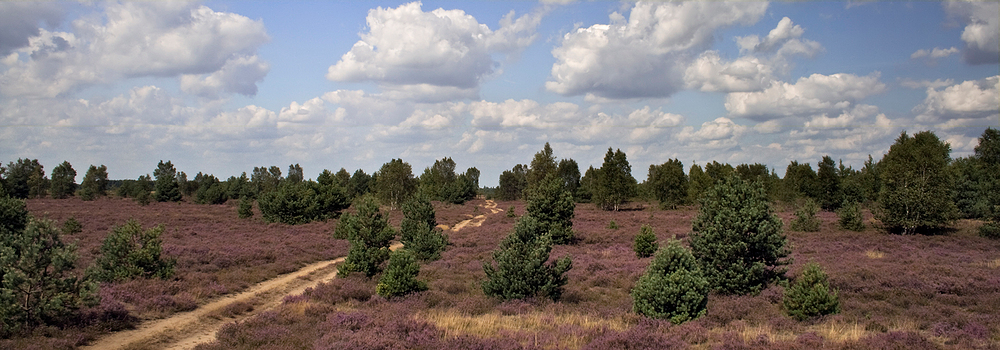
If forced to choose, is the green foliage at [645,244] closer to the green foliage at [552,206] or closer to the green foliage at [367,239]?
the green foliage at [552,206]

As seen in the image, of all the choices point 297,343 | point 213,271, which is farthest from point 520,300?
point 213,271

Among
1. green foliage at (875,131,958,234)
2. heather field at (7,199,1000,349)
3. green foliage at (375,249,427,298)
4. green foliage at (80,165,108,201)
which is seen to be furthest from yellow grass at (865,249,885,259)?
green foliage at (80,165,108,201)

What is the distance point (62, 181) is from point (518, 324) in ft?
368

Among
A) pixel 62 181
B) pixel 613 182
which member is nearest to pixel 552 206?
pixel 613 182

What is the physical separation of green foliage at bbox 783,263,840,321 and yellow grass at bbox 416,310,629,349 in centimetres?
497

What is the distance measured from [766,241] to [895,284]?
592 cm

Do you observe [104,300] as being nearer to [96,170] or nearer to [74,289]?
[74,289]

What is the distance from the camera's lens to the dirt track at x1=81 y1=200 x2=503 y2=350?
12.7m

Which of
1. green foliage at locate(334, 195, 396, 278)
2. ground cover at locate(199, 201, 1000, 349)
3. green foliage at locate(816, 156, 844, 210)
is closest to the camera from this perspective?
ground cover at locate(199, 201, 1000, 349)

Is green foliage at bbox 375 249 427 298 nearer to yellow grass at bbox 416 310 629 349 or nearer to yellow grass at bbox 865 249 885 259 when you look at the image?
yellow grass at bbox 416 310 629 349

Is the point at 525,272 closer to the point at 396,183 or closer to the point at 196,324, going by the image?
the point at 196,324

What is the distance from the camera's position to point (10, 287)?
38.5 feet

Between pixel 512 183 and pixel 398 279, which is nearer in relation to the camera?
pixel 398 279

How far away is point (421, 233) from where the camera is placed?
27.8 m
